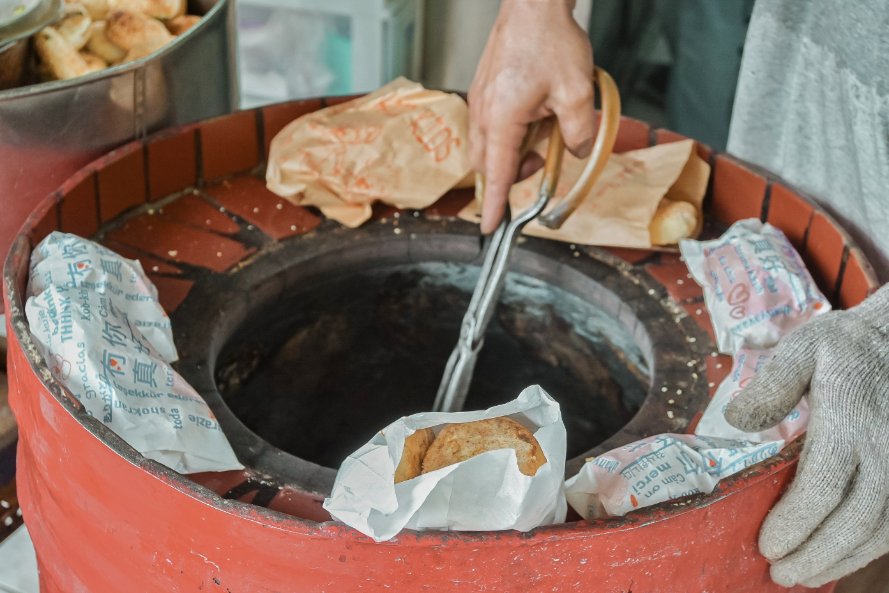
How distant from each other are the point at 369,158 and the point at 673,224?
1.59ft

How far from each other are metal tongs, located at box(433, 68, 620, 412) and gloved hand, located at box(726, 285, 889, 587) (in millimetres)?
379

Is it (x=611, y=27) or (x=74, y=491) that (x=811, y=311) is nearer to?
(x=74, y=491)

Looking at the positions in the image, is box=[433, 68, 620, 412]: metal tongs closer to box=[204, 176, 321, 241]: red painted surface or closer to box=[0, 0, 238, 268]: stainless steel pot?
box=[204, 176, 321, 241]: red painted surface

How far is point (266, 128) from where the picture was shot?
1621 millimetres

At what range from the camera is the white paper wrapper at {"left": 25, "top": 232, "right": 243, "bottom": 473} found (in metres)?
1.04

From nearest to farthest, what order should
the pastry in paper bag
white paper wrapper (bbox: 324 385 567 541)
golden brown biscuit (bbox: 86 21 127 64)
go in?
white paper wrapper (bbox: 324 385 567 541) < the pastry in paper bag < golden brown biscuit (bbox: 86 21 127 64)

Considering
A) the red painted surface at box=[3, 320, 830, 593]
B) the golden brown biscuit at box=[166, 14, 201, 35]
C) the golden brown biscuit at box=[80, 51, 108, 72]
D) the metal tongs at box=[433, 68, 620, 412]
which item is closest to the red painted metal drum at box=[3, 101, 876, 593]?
the red painted surface at box=[3, 320, 830, 593]

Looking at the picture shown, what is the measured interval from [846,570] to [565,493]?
13.7 inches

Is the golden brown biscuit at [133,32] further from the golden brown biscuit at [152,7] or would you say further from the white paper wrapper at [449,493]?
the white paper wrapper at [449,493]

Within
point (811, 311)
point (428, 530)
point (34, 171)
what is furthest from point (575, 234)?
point (34, 171)

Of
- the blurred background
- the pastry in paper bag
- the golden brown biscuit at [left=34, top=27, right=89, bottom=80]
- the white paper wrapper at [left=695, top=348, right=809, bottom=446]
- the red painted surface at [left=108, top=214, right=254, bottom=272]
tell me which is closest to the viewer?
the white paper wrapper at [left=695, top=348, right=809, bottom=446]

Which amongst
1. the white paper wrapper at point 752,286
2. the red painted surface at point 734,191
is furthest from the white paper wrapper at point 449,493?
the red painted surface at point 734,191

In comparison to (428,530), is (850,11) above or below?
above

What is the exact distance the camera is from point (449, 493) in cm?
88
